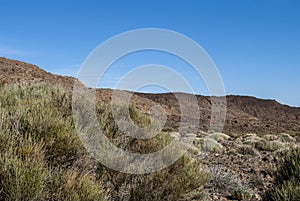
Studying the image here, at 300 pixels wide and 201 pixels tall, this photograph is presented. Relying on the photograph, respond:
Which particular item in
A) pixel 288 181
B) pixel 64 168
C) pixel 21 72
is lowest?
pixel 64 168

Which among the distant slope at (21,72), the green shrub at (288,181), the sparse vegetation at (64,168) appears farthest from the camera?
the distant slope at (21,72)

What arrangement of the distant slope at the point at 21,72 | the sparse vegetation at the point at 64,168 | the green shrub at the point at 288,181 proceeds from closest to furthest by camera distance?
the sparse vegetation at the point at 64,168 → the green shrub at the point at 288,181 → the distant slope at the point at 21,72

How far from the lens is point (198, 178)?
7051 millimetres

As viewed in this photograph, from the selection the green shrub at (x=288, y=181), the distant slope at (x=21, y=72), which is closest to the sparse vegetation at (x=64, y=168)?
the green shrub at (x=288, y=181)

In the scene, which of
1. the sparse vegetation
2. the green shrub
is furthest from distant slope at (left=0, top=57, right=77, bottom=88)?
the green shrub

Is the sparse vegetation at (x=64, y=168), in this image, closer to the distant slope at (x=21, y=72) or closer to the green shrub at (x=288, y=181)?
the green shrub at (x=288, y=181)

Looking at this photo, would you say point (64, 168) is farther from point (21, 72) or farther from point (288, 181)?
point (21, 72)

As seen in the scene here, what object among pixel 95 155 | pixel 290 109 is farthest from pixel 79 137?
pixel 290 109

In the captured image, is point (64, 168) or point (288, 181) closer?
point (64, 168)

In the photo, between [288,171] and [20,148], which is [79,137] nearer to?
[20,148]

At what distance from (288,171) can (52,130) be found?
4393 millimetres

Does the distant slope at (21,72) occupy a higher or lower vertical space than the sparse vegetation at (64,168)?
higher

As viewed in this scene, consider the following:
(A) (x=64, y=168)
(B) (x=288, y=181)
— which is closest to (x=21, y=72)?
(A) (x=64, y=168)

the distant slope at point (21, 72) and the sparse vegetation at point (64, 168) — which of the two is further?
the distant slope at point (21, 72)
